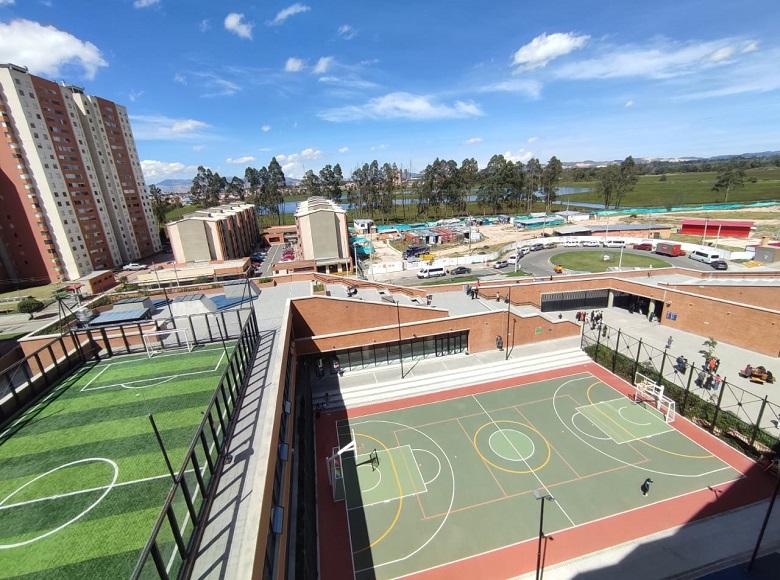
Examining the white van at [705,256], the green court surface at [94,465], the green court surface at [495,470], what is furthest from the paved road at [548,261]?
the green court surface at [94,465]

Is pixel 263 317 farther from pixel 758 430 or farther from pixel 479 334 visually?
pixel 758 430

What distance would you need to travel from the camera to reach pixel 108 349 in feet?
50.6

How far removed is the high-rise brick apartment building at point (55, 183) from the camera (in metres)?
46.7

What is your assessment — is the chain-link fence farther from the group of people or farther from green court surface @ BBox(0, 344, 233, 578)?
green court surface @ BBox(0, 344, 233, 578)

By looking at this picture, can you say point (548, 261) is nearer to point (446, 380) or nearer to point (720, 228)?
point (720, 228)

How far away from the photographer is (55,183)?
4994 centimetres

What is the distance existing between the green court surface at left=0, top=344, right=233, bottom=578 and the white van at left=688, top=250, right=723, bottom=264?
59.4 metres

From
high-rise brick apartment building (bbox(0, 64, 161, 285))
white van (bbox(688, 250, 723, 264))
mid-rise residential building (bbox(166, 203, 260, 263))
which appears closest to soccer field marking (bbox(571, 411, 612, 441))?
white van (bbox(688, 250, 723, 264))

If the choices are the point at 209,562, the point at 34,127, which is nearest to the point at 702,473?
the point at 209,562

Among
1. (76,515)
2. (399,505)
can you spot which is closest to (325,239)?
(399,505)

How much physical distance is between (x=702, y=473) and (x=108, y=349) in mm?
27869

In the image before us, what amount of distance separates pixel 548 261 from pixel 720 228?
34.8m

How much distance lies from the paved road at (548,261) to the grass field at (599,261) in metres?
1.11

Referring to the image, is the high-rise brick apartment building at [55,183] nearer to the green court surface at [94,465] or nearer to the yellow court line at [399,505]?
the green court surface at [94,465]
